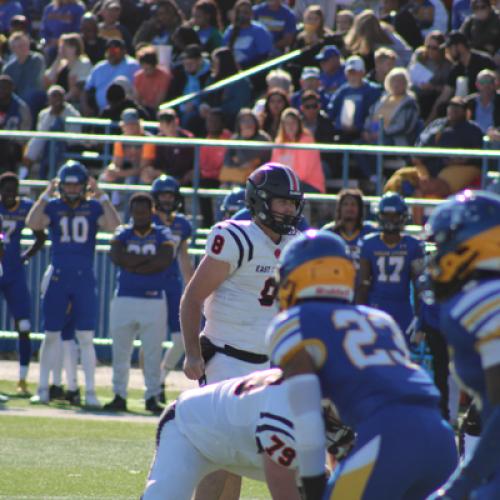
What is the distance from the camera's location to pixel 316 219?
14.2 meters

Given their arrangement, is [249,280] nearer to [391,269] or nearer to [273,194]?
[273,194]

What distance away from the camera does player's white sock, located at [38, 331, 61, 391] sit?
1285cm

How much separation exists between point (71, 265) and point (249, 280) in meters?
5.92

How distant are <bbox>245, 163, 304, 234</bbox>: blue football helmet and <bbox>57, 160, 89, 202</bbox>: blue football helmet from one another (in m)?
5.89

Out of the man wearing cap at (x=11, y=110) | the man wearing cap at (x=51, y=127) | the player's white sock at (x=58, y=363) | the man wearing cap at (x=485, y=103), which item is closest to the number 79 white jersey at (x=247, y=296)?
the player's white sock at (x=58, y=363)

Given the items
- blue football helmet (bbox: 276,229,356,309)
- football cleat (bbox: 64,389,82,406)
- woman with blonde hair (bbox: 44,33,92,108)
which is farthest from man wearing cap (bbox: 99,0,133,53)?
blue football helmet (bbox: 276,229,356,309)

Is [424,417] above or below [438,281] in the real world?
below

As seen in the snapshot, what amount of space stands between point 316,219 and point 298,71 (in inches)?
138

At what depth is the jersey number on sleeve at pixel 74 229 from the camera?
13.0 meters

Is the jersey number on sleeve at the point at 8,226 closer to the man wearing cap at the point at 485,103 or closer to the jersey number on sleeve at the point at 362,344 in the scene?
the man wearing cap at the point at 485,103

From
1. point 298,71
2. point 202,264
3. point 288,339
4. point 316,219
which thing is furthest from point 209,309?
point 298,71

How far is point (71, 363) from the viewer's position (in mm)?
12953

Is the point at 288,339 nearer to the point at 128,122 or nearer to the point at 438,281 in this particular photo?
the point at 438,281

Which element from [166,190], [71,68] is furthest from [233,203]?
[71,68]
